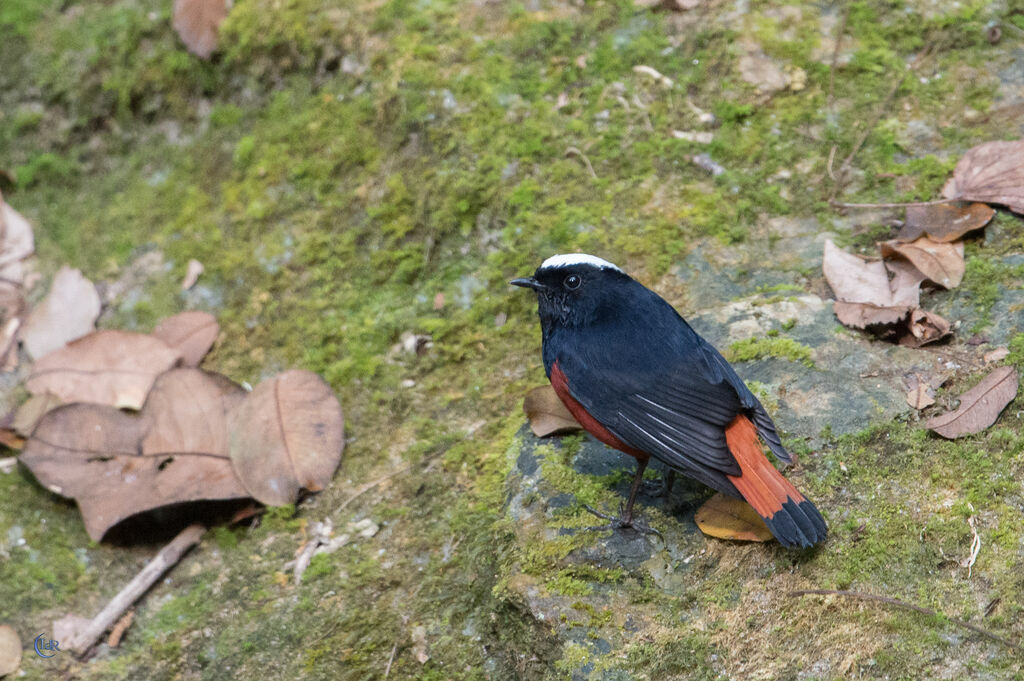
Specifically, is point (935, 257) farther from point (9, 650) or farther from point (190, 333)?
point (9, 650)

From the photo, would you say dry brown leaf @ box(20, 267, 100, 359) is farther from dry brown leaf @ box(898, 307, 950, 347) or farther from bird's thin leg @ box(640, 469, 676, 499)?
dry brown leaf @ box(898, 307, 950, 347)

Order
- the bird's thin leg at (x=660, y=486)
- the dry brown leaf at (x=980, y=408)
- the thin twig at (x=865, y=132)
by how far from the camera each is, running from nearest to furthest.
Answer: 1. the dry brown leaf at (x=980, y=408)
2. the bird's thin leg at (x=660, y=486)
3. the thin twig at (x=865, y=132)

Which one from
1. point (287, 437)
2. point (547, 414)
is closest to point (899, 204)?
point (547, 414)

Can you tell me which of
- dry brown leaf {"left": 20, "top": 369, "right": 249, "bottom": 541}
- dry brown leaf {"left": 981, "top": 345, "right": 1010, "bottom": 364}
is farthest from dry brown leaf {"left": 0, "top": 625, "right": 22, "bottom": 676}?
dry brown leaf {"left": 981, "top": 345, "right": 1010, "bottom": 364}

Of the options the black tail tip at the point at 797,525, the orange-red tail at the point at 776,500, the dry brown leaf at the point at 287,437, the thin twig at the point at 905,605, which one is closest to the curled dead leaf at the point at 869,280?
the orange-red tail at the point at 776,500

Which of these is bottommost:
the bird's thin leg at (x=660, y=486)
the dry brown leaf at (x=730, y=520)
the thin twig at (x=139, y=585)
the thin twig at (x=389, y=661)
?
the thin twig at (x=389, y=661)

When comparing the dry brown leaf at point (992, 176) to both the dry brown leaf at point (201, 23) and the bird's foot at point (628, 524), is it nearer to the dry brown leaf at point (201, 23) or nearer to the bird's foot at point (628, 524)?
the bird's foot at point (628, 524)

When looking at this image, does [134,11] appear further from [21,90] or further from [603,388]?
[603,388]
